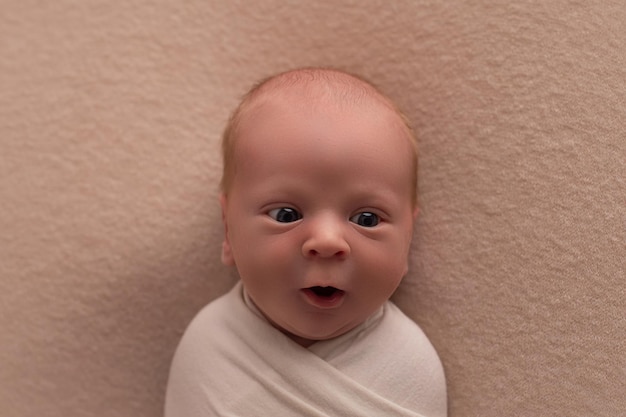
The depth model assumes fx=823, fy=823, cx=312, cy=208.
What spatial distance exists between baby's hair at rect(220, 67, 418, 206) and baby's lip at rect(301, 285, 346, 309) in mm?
175

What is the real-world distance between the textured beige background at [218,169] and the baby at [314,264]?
0.10 m

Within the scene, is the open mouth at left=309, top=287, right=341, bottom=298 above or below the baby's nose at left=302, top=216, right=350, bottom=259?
below

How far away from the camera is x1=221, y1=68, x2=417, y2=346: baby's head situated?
101 cm

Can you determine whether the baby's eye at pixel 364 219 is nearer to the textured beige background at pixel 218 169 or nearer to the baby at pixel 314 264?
the baby at pixel 314 264

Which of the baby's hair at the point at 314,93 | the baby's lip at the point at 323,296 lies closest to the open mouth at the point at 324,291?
the baby's lip at the point at 323,296

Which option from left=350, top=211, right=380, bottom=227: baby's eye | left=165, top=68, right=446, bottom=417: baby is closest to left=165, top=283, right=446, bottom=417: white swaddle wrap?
left=165, top=68, right=446, bottom=417: baby

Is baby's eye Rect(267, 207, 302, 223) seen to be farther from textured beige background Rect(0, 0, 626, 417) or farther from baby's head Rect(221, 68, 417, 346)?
textured beige background Rect(0, 0, 626, 417)

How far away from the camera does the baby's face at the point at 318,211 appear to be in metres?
1.00

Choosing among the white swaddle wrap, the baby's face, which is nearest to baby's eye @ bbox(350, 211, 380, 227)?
the baby's face

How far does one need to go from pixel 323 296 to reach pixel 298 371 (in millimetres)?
112

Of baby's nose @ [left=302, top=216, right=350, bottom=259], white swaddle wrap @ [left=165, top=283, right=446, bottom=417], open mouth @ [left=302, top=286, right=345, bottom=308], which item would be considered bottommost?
white swaddle wrap @ [left=165, top=283, right=446, bottom=417]

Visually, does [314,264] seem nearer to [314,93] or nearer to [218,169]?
[314,93]

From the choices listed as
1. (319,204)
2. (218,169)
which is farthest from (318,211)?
(218,169)

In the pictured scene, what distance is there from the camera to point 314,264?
991 millimetres
